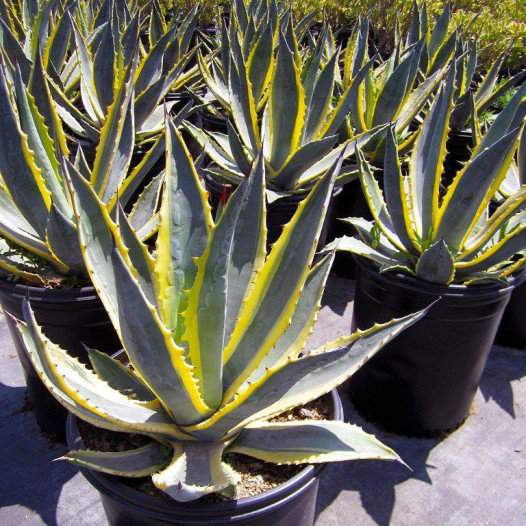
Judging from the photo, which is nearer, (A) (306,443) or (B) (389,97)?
(A) (306,443)

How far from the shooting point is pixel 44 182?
5.14 ft

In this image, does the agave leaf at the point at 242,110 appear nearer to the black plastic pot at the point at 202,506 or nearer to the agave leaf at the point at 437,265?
the agave leaf at the point at 437,265

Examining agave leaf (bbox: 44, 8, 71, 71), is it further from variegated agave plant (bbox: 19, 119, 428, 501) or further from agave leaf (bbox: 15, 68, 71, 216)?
variegated agave plant (bbox: 19, 119, 428, 501)

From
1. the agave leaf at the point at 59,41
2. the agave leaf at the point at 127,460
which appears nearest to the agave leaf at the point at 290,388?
the agave leaf at the point at 127,460

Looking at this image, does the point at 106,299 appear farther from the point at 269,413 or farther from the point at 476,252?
the point at 476,252

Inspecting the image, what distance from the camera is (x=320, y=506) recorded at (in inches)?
67.7

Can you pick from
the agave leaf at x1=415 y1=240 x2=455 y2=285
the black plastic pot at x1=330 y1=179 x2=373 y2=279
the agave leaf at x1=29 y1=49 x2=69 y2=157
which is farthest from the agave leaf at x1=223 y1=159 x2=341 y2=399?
the black plastic pot at x1=330 y1=179 x2=373 y2=279

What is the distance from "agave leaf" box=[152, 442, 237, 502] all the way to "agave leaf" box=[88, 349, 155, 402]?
0.48 ft

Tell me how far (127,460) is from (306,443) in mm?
359

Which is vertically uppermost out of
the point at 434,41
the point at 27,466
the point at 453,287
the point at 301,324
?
the point at 434,41

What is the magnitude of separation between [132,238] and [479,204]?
3.41 feet

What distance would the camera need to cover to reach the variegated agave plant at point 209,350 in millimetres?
1021

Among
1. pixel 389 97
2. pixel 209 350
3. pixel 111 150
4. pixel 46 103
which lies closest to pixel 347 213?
pixel 389 97

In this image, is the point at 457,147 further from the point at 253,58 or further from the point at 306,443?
the point at 306,443
